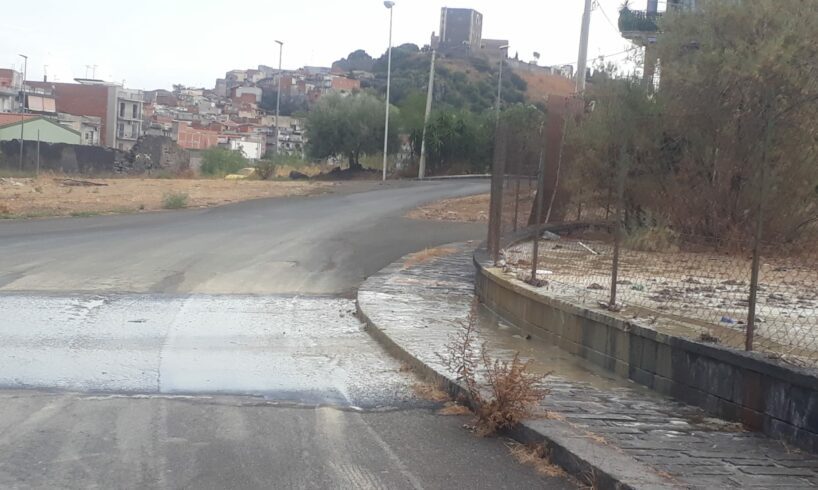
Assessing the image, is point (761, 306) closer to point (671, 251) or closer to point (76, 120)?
point (671, 251)

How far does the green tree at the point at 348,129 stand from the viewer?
5062cm

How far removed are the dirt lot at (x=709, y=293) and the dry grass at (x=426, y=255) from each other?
12.7ft

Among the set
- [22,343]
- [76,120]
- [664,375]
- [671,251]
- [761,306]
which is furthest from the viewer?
[76,120]

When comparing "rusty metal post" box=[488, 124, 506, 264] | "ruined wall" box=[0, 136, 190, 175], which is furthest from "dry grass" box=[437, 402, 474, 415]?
"ruined wall" box=[0, 136, 190, 175]

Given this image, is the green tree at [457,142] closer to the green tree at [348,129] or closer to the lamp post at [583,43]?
the green tree at [348,129]

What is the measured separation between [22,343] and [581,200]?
10.4 metres

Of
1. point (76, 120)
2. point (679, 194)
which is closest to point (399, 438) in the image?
point (679, 194)

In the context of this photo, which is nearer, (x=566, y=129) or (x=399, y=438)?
(x=399, y=438)

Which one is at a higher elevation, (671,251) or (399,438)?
(671,251)

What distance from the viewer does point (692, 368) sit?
21.7 feet

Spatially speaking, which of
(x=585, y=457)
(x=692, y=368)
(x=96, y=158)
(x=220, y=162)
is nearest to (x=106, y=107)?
(x=220, y=162)

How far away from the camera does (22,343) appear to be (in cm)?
866

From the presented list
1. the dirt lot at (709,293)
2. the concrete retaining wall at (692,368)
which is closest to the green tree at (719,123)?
the dirt lot at (709,293)

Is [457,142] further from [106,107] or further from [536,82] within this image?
[106,107]
